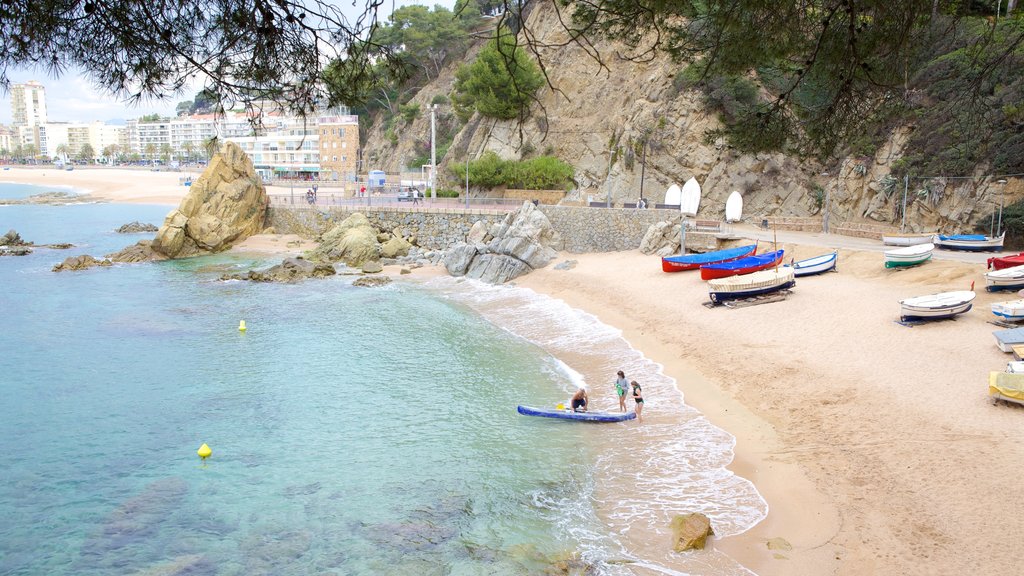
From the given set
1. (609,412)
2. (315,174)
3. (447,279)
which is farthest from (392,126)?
(609,412)

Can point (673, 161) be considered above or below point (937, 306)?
above

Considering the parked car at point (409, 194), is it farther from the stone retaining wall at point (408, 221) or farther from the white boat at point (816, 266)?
the white boat at point (816, 266)

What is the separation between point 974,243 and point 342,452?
20.9 m

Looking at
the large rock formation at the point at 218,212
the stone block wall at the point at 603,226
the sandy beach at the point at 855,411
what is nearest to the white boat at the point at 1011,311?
the sandy beach at the point at 855,411

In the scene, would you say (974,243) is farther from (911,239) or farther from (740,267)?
(740,267)

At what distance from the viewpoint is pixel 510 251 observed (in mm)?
30156

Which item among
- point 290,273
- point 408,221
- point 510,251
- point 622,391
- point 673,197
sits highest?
point 673,197

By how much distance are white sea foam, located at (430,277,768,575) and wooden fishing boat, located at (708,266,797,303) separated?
3.43 meters

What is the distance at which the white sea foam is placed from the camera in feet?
31.2

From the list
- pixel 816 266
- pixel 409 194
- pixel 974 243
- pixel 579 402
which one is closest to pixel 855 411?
pixel 579 402

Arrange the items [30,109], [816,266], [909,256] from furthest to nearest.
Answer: [30,109], [816,266], [909,256]

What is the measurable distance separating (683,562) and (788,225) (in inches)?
→ 987

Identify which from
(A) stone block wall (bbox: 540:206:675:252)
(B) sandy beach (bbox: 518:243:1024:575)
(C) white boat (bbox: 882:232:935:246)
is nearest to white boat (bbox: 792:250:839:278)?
(B) sandy beach (bbox: 518:243:1024:575)

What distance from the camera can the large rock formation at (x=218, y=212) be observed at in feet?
119
